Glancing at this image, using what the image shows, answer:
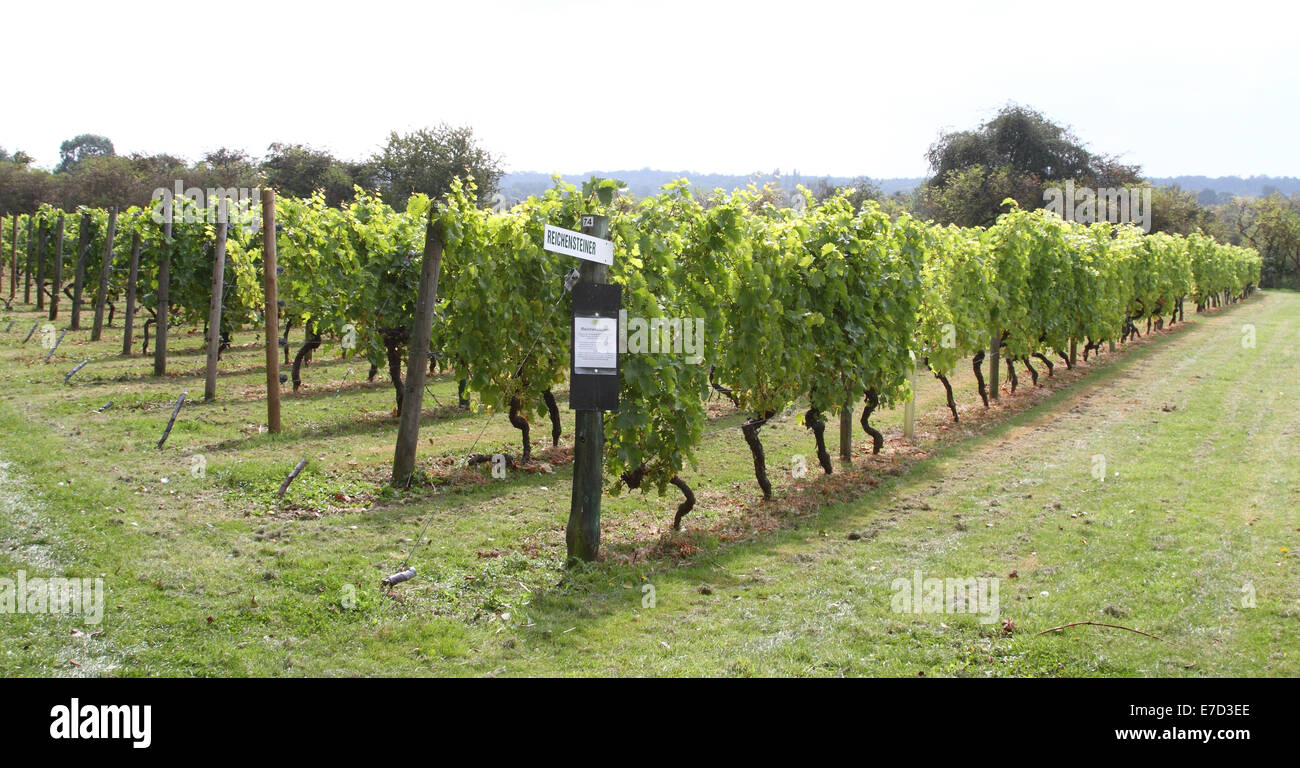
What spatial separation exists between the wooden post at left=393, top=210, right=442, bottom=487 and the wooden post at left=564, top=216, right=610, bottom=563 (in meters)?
3.10

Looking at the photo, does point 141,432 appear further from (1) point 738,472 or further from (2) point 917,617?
(2) point 917,617

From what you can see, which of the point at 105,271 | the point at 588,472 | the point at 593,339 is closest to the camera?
the point at 593,339

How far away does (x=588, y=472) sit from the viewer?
711 cm

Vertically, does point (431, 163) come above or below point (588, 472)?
above

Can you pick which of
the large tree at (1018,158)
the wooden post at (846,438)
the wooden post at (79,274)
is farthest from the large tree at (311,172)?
the wooden post at (846,438)

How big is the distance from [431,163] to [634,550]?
5304 cm

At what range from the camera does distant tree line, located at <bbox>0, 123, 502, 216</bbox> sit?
47.1 metres

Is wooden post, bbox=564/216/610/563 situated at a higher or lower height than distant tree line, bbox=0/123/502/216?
lower

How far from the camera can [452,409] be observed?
14922mm

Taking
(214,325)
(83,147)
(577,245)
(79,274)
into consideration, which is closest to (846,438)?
(577,245)

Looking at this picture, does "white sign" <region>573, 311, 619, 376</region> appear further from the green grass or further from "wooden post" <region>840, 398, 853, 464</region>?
"wooden post" <region>840, 398, 853, 464</region>

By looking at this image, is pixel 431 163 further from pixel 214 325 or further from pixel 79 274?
pixel 214 325

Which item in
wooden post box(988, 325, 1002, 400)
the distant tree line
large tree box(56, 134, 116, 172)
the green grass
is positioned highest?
large tree box(56, 134, 116, 172)

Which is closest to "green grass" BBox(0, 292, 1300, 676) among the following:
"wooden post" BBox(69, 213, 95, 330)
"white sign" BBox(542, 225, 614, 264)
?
"white sign" BBox(542, 225, 614, 264)
